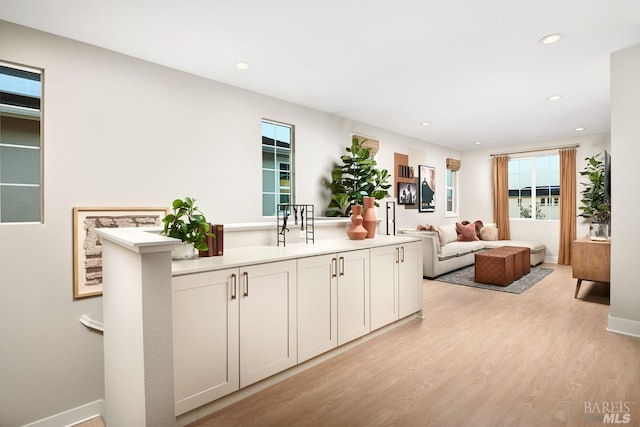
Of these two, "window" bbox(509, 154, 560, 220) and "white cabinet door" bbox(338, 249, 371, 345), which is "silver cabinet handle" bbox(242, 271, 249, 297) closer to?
"white cabinet door" bbox(338, 249, 371, 345)

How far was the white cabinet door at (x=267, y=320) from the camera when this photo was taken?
2230mm

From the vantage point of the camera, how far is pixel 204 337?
2.03m

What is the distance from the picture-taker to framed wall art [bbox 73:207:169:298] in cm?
254

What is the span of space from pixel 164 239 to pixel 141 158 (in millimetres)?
1715

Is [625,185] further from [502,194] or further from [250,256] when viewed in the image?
[502,194]

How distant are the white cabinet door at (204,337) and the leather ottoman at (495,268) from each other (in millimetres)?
4322

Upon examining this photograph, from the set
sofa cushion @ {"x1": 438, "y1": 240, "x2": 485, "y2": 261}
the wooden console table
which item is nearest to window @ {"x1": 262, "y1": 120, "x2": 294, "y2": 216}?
sofa cushion @ {"x1": 438, "y1": 240, "x2": 485, "y2": 261}

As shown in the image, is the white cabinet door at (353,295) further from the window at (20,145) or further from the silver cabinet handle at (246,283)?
the window at (20,145)

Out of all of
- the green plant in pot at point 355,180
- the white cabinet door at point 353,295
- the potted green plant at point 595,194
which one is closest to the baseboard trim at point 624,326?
the white cabinet door at point 353,295

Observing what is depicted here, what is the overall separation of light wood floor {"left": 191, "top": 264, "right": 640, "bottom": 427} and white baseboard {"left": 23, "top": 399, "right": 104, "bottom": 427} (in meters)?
1.17

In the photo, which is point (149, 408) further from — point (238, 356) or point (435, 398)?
point (435, 398)

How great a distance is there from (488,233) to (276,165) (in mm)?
5359

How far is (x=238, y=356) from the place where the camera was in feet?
7.19

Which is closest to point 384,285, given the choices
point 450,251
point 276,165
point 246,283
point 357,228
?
point 357,228
